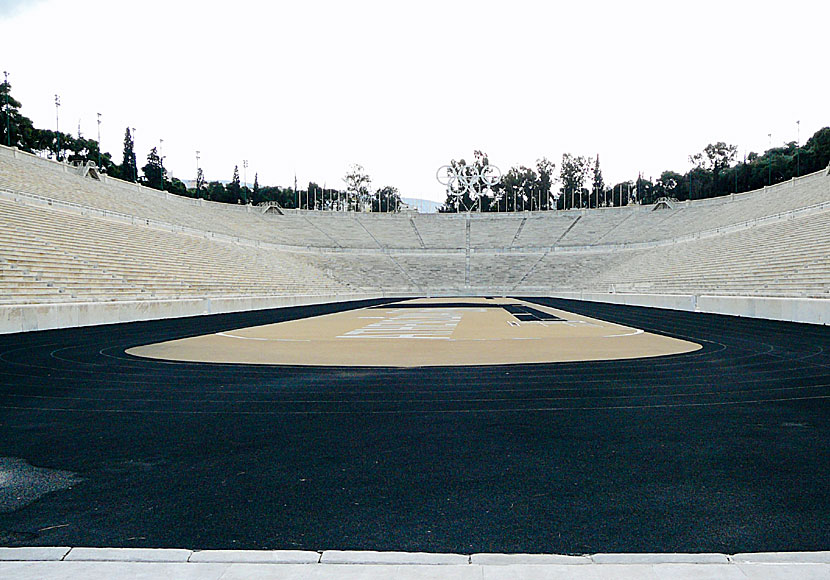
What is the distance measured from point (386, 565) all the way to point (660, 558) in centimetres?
160

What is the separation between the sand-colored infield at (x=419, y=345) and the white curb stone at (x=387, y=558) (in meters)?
8.99

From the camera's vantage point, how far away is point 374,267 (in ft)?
245

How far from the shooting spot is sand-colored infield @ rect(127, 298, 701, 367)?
13.9 metres

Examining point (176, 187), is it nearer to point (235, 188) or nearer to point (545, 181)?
point (235, 188)

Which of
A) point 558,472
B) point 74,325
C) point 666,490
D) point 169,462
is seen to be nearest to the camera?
point 666,490

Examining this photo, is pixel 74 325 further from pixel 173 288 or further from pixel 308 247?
pixel 308 247

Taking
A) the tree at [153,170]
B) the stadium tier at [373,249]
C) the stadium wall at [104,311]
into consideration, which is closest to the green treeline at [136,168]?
the tree at [153,170]

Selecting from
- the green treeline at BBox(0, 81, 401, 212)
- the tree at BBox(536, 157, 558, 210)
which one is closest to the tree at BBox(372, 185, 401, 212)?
the green treeline at BBox(0, 81, 401, 212)

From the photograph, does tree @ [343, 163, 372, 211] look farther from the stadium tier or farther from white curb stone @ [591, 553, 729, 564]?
white curb stone @ [591, 553, 729, 564]

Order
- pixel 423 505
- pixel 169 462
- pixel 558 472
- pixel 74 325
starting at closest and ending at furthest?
pixel 423 505
pixel 558 472
pixel 169 462
pixel 74 325

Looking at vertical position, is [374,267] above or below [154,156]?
below

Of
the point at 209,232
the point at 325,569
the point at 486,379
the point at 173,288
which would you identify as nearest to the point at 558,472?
the point at 325,569

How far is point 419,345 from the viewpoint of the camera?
55.4 ft

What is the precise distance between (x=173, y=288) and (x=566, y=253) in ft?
170
